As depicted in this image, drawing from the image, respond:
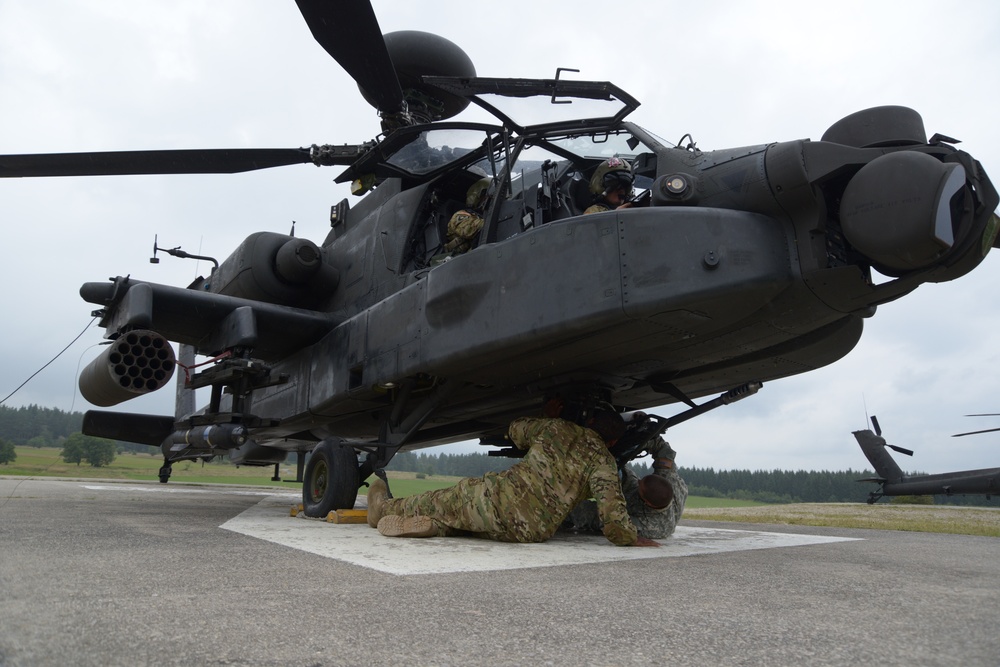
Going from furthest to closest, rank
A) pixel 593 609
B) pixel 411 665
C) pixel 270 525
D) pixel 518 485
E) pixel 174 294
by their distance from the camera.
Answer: pixel 174 294 → pixel 270 525 → pixel 518 485 → pixel 593 609 → pixel 411 665

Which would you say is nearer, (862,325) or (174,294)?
(862,325)

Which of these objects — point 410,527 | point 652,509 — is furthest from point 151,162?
point 652,509

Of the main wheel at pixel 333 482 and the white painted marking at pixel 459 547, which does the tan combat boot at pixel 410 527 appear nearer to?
the white painted marking at pixel 459 547

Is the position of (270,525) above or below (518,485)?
below

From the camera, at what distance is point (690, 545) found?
458 cm

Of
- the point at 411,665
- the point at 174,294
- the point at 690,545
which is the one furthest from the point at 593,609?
the point at 174,294

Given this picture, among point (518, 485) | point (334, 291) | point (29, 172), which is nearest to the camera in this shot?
point (518, 485)

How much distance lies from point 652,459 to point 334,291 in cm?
385

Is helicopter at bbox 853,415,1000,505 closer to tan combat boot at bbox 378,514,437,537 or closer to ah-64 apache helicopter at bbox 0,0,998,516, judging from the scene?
ah-64 apache helicopter at bbox 0,0,998,516

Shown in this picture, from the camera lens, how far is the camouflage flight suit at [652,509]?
4.98 metres

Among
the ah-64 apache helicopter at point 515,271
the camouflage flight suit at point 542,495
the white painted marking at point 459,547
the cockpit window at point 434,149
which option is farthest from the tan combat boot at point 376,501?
the cockpit window at point 434,149

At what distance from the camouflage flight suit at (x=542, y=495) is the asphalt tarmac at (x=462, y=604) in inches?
10.0

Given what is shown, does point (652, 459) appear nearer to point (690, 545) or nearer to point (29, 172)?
point (690, 545)

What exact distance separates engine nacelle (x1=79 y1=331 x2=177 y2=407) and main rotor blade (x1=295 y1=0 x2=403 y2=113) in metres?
2.81
